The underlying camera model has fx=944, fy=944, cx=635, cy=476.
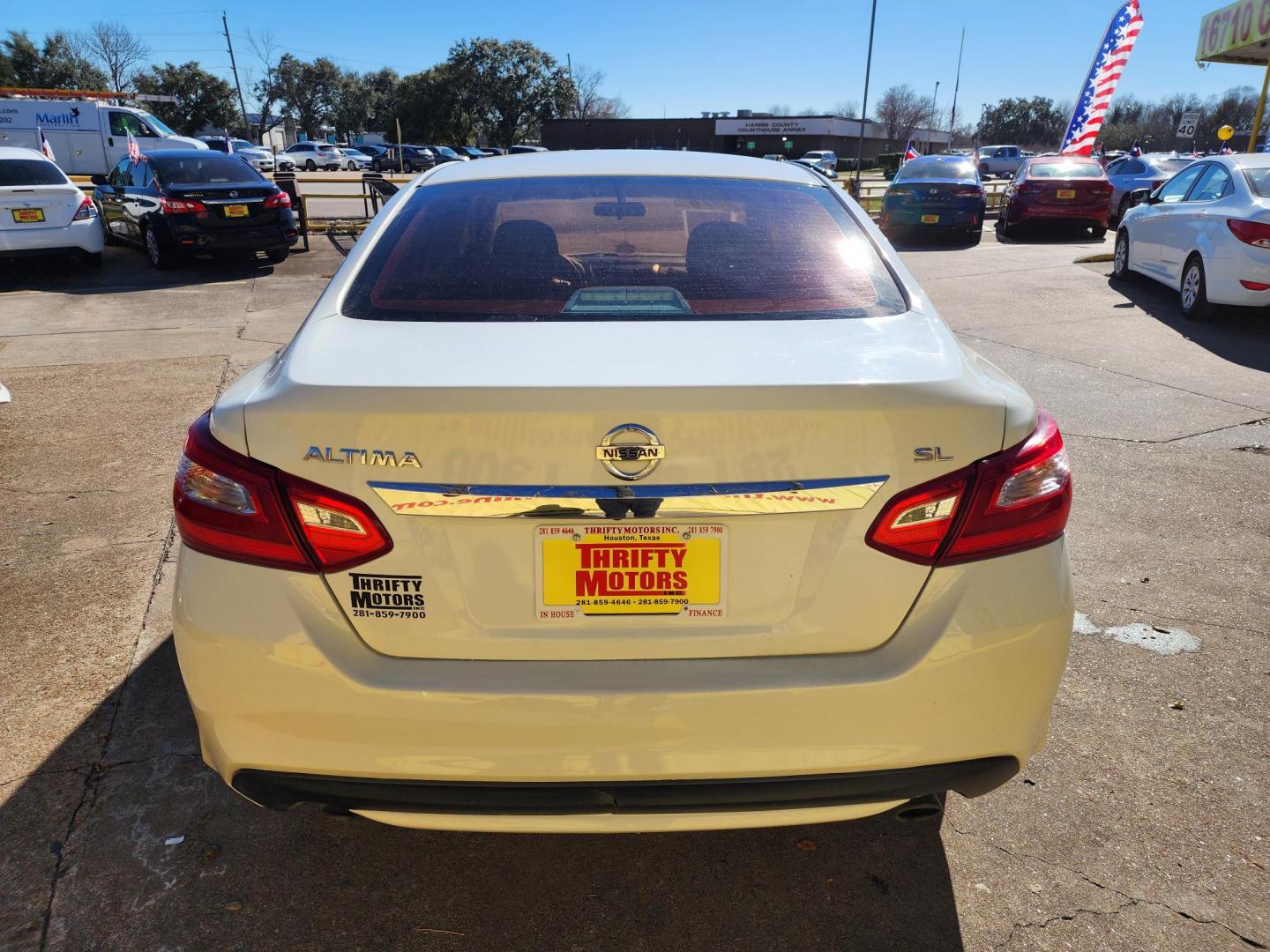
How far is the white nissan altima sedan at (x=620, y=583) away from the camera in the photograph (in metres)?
1.72

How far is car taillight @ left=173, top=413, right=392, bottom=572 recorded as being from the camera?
177 centimetres

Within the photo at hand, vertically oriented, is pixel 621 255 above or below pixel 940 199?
above

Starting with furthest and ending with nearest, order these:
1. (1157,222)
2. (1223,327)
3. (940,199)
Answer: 1. (940,199)
2. (1157,222)
3. (1223,327)

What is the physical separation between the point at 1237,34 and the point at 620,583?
30910mm

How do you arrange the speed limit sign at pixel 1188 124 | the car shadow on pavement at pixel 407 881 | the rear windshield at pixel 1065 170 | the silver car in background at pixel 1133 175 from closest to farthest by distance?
the car shadow on pavement at pixel 407 881 → the rear windshield at pixel 1065 170 → the silver car in background at pixel 1133 175 → the speed limit sign at pixel 1188 124

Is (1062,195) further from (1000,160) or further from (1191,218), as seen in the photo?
(1000,160)

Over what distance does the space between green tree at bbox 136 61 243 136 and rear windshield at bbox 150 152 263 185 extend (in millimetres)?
69937

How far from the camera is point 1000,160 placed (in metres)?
51.1

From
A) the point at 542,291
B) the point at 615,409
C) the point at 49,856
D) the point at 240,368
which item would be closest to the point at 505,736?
the point at 615,409

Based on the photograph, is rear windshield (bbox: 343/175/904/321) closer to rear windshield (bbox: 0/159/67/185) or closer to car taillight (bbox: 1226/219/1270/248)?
car taillight (bbox: 1226/219/1270/248)

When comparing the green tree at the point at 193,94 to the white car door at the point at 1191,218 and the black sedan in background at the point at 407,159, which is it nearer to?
the black sedan in background at the point at 407,159

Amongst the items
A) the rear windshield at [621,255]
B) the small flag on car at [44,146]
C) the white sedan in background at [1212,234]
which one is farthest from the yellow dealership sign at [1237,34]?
the small flag on car at [44,146]

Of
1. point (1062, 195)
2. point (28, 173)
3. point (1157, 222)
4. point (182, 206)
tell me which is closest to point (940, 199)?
point (1062, 195)

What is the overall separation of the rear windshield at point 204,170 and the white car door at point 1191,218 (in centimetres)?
1143
